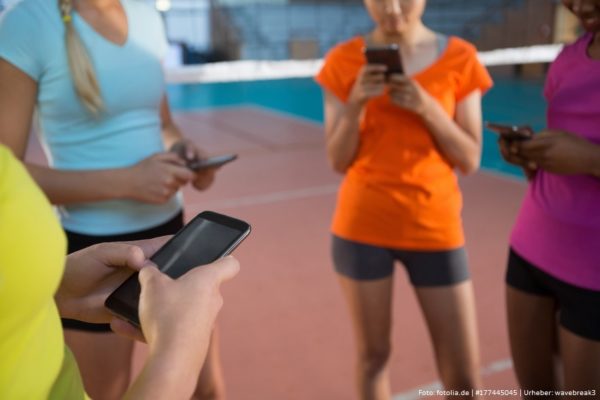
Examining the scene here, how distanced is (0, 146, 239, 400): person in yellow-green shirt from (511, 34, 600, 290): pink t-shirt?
0.83 meters

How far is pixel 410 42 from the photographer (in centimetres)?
160

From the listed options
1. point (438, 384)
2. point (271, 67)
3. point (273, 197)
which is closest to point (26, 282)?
point (438, 384)

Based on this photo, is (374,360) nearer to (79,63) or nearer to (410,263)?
(410,263)

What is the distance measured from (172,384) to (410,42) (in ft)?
4.16

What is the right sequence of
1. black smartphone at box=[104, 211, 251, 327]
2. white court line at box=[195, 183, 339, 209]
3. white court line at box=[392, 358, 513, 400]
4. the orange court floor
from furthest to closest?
white court line at box=[195, 183, 339, 209] → the orange court floor → white court line at box=[392, 358, 513, 400] → black smartphone at box=[104, 211, 251, 327]

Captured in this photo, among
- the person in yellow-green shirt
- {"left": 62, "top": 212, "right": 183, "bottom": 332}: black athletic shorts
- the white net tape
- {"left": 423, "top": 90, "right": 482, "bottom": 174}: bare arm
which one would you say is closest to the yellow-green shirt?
the person in yellow-green shirt

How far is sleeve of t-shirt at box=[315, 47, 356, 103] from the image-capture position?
1609mm

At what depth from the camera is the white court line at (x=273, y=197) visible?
4.35 metres

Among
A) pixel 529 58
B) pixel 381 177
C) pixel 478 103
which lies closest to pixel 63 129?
pixel 381 177

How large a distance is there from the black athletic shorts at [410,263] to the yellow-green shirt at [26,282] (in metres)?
1.08

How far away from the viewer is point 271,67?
17172 mm

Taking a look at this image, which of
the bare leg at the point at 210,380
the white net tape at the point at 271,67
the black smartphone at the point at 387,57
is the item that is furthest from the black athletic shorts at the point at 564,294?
the white net tape at the point at 271,67

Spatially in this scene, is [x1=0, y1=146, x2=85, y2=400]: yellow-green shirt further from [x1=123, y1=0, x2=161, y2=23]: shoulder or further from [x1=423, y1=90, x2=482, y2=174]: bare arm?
[x1=423, y1=90, x2=482, y2=174]: bare arm

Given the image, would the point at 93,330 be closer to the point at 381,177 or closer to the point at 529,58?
the point at 381,177
